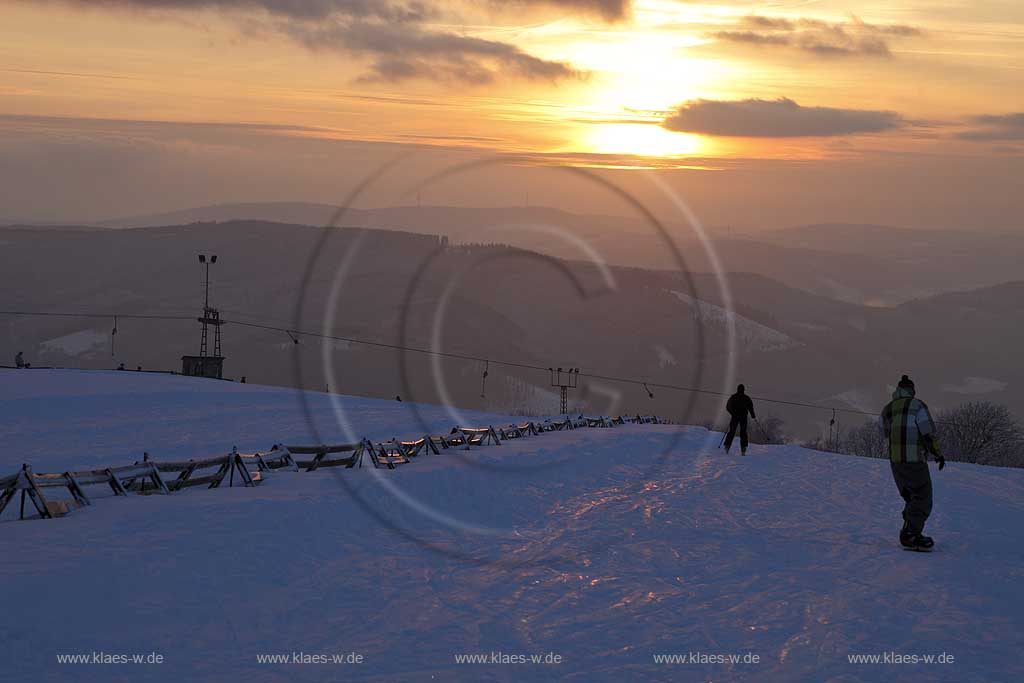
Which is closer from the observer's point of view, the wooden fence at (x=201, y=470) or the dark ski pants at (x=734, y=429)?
the wooden fence at (x=201, y=470)

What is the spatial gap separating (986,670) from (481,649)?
15.7ft

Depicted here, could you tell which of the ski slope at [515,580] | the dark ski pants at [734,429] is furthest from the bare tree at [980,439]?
the ski slope at [515,580]

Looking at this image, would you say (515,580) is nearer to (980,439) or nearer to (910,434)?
(910,434)
